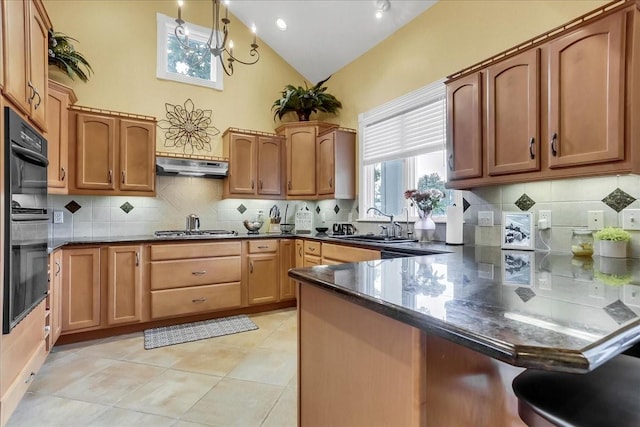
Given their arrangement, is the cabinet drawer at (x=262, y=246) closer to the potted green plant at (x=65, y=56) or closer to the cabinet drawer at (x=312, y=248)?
the cabinet drawer at (x=312, y=248)

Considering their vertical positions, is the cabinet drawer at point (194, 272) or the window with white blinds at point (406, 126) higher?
the window with white blinds at point (406, 126)

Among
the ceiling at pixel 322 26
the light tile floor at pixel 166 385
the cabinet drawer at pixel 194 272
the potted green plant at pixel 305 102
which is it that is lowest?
the light tile floor at pixel 166 385

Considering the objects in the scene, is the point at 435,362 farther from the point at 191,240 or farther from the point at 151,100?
the point at 151,100

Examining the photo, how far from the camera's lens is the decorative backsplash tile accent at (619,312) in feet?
2.27

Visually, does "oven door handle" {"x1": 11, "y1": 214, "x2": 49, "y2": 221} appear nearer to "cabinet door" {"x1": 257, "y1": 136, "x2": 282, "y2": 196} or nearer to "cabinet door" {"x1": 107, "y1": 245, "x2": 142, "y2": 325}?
"cabinet door" {"x1": 107, "y1": 245, "x2": 142, "y2": 325}

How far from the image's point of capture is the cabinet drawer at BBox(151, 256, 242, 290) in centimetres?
322

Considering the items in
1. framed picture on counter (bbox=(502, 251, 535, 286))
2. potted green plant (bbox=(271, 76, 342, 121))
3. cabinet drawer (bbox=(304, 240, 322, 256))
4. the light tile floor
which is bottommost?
the light tile floor

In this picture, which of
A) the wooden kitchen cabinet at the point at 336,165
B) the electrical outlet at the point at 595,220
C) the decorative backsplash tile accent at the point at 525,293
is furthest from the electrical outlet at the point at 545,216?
the wooden kitchen cabinet at the point at 336,165

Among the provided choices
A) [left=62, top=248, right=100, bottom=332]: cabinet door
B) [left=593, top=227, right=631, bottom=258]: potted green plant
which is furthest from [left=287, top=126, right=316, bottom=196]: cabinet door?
[left=593, top=227, right=631, bottom=258]: potted green plant

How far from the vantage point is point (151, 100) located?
3.77 m

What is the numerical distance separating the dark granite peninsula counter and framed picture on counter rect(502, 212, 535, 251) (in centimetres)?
87

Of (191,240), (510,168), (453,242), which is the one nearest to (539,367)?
(510,168)

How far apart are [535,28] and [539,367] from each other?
2.63m

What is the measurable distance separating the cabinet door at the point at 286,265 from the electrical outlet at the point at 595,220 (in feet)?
9.23
